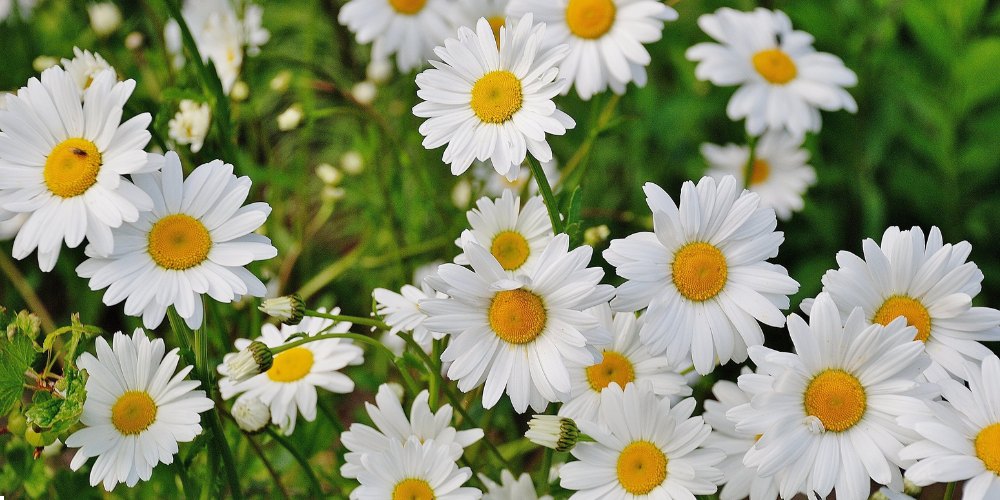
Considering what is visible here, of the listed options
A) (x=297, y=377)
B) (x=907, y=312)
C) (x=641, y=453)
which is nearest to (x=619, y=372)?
(x=641, y=453)

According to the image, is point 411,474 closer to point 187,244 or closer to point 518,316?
point 518,316

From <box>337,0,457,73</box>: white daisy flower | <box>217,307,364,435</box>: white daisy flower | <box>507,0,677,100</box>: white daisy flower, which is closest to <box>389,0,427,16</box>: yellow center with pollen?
<box>337,0,457,73</box>: white daisy flower

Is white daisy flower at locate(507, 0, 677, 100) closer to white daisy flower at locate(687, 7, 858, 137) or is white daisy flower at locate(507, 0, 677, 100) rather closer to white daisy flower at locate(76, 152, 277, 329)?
white daisy flower at locate(687, 7, 858, 137)

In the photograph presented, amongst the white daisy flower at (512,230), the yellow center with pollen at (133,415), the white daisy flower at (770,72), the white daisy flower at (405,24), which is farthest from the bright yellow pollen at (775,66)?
the yellow center with pollen at (133,415)

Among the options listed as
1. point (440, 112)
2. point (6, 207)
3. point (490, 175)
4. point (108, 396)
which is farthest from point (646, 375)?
point (490, 175)

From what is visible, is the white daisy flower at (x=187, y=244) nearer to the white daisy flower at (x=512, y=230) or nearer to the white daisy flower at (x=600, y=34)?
the white daisy flower at (x=512, y=230)

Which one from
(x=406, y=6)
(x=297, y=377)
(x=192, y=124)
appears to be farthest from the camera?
(x=406, y=6)
